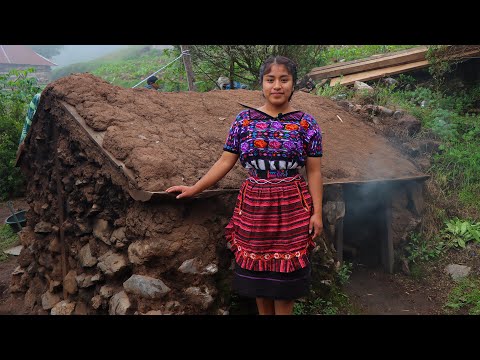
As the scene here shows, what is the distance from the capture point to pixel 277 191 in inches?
103

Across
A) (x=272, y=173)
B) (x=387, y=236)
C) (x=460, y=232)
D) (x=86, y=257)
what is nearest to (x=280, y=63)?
(x=272, y=173)

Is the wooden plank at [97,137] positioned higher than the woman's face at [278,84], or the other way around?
the woman's face at [278,84]

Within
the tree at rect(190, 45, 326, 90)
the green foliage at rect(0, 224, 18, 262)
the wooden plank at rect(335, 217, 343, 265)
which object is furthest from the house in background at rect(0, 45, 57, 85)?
the wooden plank at rect(335, 217, 343, 265)

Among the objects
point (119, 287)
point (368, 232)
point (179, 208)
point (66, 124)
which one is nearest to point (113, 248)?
point (119, 287)

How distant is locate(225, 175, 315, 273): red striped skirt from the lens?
2625 mm

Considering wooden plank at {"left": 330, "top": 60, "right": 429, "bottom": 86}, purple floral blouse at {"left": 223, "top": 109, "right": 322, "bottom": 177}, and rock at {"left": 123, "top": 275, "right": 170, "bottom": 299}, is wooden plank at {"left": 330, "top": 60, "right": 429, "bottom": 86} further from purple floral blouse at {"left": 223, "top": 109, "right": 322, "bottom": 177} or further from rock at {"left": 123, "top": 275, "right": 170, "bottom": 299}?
rock at {"left": 123, "top": 275, "right": 170, "bottom": 299}

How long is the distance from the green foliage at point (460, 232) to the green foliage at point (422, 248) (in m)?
0.12

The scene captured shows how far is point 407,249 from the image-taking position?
16.4 feet

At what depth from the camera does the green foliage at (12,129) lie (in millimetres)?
9758

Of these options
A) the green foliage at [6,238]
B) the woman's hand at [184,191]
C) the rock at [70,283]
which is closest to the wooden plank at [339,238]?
the woman's hand at [184,191]

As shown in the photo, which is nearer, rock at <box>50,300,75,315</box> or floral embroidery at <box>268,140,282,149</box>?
floral embroidery at <box>268,140,282,149</box>

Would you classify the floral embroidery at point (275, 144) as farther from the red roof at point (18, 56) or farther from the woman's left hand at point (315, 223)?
the red roof at point (18, 56)

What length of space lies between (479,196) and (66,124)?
16.7ft

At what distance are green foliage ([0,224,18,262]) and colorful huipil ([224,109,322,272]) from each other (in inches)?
239
